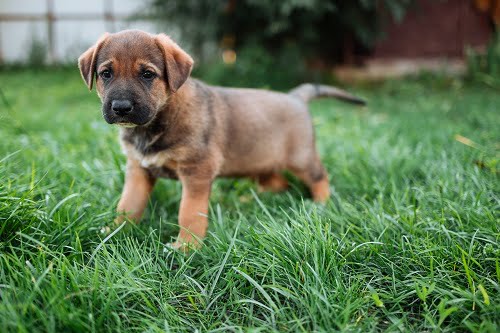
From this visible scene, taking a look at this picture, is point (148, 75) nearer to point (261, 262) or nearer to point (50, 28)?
point (261, 262)

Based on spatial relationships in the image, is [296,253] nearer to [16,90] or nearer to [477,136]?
[477,136]

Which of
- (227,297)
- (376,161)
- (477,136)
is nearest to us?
(227,297)

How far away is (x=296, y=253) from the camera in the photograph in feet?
7.48

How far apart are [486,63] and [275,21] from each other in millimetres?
3922

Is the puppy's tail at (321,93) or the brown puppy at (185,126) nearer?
the brown puppy at (185,126)

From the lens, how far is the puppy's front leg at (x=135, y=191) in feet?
10.0

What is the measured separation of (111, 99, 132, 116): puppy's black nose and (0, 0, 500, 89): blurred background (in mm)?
5655

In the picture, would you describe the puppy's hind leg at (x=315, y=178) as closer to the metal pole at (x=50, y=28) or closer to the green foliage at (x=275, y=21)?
the green foliage at (x=275, y=21)

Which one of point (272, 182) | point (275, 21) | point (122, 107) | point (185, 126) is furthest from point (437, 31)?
point (122, 107)

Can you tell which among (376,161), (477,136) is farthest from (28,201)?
(477,136)

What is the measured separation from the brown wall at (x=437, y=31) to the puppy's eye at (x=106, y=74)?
26.2ft

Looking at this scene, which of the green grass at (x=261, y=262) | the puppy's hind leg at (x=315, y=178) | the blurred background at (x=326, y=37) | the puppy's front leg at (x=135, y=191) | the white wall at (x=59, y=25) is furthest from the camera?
the white wall at (x=59, y=25)

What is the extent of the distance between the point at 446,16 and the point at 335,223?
28.0ft

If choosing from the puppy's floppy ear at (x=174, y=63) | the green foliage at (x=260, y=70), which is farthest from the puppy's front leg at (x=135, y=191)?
the green foliage at (x=260, y=70)
